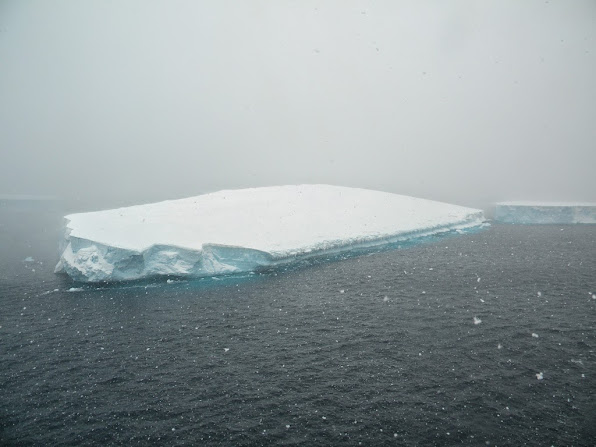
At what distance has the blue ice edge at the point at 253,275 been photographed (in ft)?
56.0

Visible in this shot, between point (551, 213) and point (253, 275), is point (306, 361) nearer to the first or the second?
point (253, 275)

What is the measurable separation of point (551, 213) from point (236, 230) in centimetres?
3612

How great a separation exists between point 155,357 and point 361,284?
9870 mm

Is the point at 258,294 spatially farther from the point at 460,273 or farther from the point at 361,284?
the point at 460,273

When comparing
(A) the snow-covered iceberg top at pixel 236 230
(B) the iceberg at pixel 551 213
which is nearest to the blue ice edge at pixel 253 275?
(A) the snow-covered iceberg top at pixel 236 230

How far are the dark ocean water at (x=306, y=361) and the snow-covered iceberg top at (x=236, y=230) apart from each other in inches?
57.7

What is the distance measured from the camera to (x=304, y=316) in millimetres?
12711

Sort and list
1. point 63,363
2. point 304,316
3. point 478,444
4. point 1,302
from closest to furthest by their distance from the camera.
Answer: point 478,444 → point 63,363 → point 304,316 → point 1,302

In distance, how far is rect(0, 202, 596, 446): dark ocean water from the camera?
688 centimetres

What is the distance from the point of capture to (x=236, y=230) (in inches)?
832

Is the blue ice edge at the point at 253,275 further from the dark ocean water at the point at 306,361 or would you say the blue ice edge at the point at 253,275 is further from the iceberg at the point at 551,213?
the iceberg at the point at 551,213

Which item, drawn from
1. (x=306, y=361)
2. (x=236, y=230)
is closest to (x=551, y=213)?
(x=236, y=230)

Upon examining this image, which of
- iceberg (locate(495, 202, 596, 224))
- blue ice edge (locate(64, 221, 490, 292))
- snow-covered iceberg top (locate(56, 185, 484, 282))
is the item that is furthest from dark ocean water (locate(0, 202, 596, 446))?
iceberg (locate(495, 202, 596, 224))

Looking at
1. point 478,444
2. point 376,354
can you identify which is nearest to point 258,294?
point 376,354
